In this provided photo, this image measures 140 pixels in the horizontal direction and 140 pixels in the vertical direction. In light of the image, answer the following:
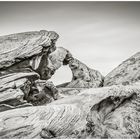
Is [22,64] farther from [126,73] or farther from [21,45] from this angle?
[126,73]

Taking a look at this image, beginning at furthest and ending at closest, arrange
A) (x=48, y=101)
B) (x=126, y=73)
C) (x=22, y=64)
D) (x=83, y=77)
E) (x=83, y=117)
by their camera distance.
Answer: (x=83, y=77), (x=126, y=73), (x=48, y=101), (x=22, y=64), (x=83, y=117)

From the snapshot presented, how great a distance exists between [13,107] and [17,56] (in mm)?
2843

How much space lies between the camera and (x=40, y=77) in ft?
53.6

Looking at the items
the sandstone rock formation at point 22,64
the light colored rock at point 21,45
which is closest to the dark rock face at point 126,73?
the sandstone rock formation at point 22,64

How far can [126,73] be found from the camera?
18484 millimetres

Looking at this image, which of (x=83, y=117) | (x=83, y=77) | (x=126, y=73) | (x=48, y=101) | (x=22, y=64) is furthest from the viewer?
(x=83, y=77)

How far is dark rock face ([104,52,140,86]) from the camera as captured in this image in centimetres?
1750

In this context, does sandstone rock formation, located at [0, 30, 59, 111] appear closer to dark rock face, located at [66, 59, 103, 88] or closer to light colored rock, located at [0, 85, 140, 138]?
light colored rock, located at [0, 85, 140, 138]

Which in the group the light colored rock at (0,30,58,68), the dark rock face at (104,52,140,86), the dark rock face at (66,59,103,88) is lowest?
the dark rock face at (66,59,103,88)

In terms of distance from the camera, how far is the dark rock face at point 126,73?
57.4ft

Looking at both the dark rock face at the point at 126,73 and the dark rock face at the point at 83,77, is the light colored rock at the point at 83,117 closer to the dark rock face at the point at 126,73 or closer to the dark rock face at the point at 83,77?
the dark rock face at the point at 126,73

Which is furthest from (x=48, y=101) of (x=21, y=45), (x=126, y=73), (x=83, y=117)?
(x=126, y=73)

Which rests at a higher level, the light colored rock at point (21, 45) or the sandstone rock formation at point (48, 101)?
the light colored rock at point (21, 45)

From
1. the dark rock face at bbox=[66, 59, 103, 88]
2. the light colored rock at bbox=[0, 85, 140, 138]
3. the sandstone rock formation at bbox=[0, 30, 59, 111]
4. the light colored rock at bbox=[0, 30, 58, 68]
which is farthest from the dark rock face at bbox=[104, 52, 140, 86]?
the light colored rock at bbox=[0, 30, 58, 68]
